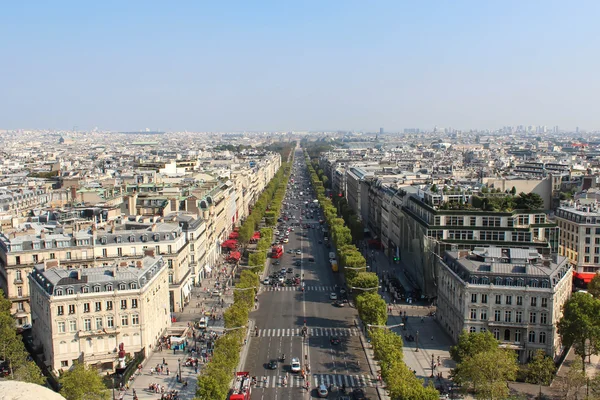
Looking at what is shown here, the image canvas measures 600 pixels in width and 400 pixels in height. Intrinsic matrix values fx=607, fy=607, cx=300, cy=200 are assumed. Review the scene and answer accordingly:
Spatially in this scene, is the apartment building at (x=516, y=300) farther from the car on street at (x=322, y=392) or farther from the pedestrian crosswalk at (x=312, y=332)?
the car on street at (x=322, y=392)

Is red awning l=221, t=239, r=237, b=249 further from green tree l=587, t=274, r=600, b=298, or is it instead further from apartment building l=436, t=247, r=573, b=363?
green tree l=587, t=274, r=600, b=298

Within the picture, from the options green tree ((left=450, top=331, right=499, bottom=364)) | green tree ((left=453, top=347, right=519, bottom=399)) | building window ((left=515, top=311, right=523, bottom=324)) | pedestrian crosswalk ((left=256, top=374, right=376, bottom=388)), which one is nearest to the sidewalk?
green tree ((left=450, top=331, right=499, bottom=364))

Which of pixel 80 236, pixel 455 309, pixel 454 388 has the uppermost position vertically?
pixel 80 236

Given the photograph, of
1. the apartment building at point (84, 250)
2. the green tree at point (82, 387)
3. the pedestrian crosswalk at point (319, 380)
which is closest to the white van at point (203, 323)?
the apartment building at point (84, 250)

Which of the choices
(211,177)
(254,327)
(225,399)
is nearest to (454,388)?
(225,399)

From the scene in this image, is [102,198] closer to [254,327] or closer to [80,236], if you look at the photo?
[80,236]
